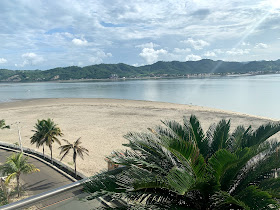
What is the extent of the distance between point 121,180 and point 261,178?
3098mm

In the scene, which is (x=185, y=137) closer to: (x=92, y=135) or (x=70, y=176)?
(x=70, y=176)

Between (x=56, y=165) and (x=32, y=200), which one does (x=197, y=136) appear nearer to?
(x=32, y=200)

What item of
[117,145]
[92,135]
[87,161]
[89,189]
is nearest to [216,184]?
[89,189]

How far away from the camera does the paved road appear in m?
13.9

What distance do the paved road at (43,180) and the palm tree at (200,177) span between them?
11031 mm

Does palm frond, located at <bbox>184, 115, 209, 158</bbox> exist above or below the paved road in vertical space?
above

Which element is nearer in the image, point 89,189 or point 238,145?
point 89,189

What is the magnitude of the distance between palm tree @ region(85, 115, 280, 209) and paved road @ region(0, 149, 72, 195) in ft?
36.2

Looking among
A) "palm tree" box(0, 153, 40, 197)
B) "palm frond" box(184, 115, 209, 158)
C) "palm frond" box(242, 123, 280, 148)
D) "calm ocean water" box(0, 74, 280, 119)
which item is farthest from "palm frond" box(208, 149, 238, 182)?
"calm ocean water" box(0, 74, 280, 119)

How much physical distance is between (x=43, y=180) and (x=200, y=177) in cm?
1407

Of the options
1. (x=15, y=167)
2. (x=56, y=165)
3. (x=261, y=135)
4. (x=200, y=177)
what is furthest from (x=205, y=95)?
(x=200, y=177)

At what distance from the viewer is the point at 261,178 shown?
4.80m

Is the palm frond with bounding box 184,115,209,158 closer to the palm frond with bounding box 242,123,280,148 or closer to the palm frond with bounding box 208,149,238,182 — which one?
the palm frond with bounding box 242,123,280,148

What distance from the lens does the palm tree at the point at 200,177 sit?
12.0ft
